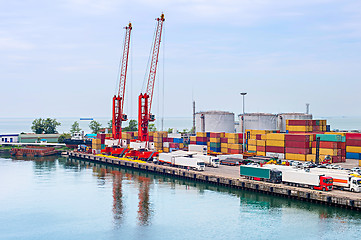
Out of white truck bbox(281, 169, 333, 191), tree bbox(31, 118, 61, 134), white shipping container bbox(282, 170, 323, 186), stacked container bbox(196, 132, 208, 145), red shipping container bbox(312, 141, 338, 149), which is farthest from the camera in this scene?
tree bbox(31, 118, 61, 134)

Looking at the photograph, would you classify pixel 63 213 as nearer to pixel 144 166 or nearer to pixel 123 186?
pixel 123 186

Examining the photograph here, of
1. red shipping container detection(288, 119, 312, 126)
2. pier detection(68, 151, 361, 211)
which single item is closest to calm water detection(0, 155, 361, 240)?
pier detection(68, 151, 361, 211)

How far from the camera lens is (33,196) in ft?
234

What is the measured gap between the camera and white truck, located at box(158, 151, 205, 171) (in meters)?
90.6

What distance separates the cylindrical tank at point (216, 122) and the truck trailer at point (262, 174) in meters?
56.3

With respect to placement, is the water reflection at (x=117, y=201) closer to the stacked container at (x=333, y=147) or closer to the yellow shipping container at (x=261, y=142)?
the yellow shipping container at (x=261, y=142)

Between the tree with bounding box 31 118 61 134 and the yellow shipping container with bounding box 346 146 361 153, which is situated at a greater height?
the tree with bounding box 31 118 61 134

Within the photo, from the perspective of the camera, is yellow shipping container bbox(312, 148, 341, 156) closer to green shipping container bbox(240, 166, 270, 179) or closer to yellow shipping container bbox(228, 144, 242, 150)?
yellow shipping container bbox(228, 144, 242, 150)

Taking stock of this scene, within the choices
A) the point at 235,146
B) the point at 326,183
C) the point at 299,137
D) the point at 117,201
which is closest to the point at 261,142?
the point at 235,146

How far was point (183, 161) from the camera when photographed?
95.6 meters

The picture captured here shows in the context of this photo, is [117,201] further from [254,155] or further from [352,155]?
[352,155]

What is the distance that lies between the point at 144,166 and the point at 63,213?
150 feet

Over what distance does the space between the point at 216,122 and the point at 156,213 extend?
251 feet

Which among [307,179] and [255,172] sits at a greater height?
[255,172]
